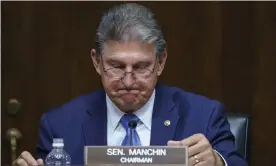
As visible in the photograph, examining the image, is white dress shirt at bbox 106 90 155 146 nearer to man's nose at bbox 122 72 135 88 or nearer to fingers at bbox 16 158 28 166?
man's nose at bbox 122 72 135 88

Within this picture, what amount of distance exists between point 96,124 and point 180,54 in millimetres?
1080

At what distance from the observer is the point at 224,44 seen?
11.2 feet

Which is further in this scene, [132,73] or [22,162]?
[132,73]

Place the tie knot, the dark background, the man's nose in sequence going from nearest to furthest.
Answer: the man's nose, the tie knot, the dark background

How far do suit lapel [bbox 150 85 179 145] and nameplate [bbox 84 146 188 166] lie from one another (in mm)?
614

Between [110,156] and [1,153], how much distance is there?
1879mm

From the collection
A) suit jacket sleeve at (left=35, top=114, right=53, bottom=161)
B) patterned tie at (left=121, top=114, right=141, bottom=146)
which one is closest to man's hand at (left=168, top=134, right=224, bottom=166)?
patterned tie at (left=121, top=114, right=141, bottom=146)

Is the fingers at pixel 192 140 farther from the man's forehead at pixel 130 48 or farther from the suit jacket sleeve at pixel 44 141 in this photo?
the suit jacket sleeve at pixel 44 141

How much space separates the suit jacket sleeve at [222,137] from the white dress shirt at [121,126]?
0.71ft

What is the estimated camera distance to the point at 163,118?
2.45 m

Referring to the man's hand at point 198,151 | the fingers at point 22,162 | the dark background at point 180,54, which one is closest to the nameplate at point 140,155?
the man's hand at point 198,151

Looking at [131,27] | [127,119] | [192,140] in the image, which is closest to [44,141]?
[127,119]

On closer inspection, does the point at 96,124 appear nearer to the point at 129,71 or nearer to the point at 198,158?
the point at 129,71

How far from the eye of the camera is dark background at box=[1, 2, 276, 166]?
3.41 metres
